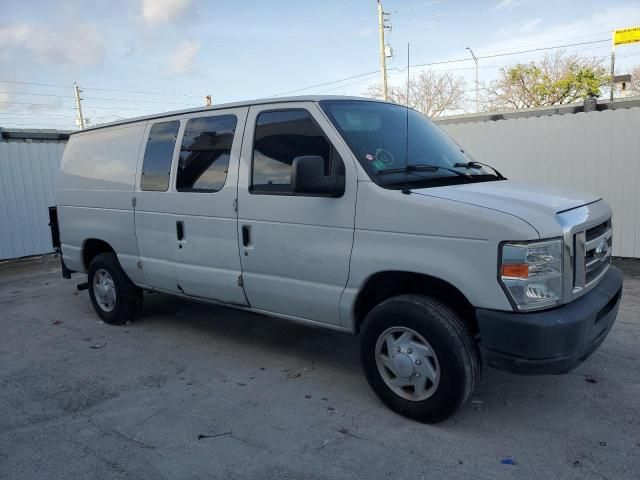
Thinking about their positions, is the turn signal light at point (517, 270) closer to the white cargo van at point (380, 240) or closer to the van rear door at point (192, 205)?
the white cargo van at point (380, 240)

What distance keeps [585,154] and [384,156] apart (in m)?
5.85

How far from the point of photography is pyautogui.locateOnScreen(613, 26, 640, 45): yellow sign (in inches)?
400

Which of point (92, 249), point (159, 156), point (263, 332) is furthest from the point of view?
point (92, 249)

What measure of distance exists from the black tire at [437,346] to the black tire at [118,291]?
3325 mm

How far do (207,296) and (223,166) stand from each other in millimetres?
1206

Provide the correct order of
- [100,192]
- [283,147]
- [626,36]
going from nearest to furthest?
[283,147]
[100,192]
[626,36]

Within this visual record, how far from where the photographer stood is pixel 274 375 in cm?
443

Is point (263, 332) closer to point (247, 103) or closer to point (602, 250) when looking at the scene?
point (247, 103)

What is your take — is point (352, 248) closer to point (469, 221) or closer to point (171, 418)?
point (469, 221)

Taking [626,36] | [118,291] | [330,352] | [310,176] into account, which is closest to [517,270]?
[310,176]

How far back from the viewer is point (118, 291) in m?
5.86

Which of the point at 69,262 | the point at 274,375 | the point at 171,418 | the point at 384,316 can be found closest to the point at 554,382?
the point at 384,316

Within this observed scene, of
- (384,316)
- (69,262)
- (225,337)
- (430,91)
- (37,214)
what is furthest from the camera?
(430,91)

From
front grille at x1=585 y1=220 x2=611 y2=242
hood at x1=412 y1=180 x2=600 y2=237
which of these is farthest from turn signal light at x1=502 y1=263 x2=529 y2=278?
front grille at x1=585 y1=220 x2=611 y2=242
